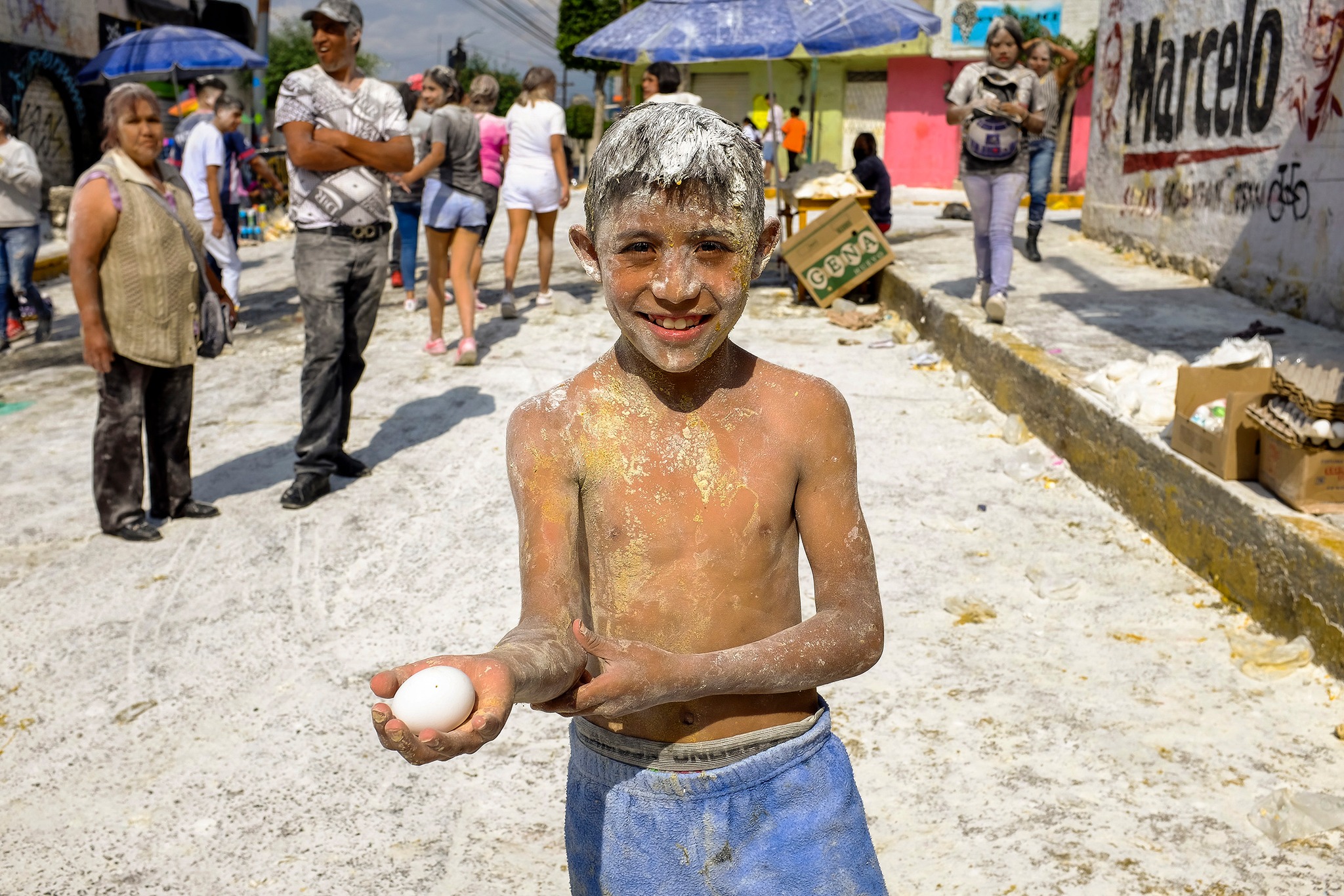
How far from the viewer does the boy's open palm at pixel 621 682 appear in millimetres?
1298

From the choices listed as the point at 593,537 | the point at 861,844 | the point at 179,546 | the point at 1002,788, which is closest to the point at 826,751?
the point at 861,844

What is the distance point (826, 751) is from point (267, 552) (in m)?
3.72

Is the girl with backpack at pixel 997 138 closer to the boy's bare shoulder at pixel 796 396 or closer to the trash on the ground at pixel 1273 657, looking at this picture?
the trash on the ground at pixel 1273 657

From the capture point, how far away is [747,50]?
1004 centimetres

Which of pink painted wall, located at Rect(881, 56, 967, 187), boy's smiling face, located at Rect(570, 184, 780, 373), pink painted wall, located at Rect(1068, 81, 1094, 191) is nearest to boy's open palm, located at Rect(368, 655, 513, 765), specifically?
boy's smiling face, located at Rect(570, 184, 780, 373)

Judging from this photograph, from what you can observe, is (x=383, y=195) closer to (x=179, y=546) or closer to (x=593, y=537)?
(x=179, y=546)

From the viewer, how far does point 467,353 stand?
7.62m

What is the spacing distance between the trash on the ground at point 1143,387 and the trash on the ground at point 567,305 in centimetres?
478

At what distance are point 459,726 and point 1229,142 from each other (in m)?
8.88

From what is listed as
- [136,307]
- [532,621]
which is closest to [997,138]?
[136,307]

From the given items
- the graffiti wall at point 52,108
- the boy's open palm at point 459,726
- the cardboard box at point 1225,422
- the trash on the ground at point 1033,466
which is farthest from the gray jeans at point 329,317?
the graffiti wall at point 52,108

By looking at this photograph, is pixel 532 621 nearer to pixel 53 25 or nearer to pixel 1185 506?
pixel 1185 506

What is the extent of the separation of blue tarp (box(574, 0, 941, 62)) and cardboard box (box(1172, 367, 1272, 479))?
20.6ft

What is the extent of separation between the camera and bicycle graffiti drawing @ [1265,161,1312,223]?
24.3ft
